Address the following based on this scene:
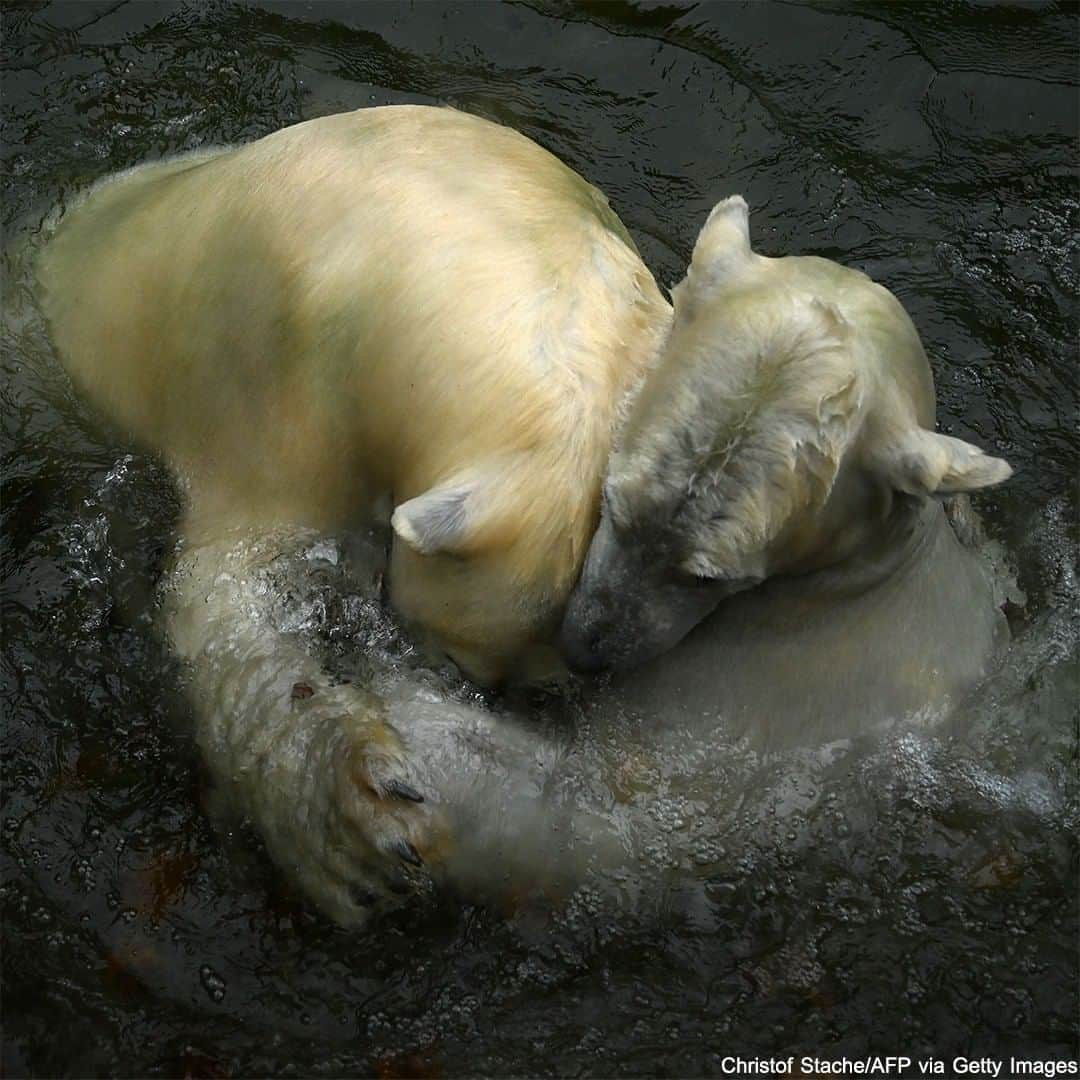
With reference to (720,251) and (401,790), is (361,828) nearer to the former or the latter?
(401,790)

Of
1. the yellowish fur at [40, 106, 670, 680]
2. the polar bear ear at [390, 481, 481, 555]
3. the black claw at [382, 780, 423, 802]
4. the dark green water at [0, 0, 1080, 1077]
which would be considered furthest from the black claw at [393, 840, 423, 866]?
the polar bear ear at [390, 481, 481, 555]

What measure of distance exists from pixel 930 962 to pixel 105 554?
2516 millimetres

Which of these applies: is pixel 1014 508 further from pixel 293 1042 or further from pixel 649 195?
pixel 293 1042

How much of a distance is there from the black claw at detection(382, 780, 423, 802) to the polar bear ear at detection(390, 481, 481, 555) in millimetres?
582

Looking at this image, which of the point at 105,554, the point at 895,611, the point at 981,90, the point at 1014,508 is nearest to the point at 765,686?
the point at 895,611

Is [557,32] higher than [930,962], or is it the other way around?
[557,32]

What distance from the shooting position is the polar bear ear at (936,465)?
300 cm

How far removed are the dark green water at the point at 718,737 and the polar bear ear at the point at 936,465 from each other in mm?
891

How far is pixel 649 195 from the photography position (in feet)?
16.6

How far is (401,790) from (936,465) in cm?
139

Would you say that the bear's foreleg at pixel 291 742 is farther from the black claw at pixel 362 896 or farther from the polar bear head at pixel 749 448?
the polar bear head at pixel 749 448

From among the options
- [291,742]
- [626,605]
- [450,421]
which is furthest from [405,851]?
[450,421]

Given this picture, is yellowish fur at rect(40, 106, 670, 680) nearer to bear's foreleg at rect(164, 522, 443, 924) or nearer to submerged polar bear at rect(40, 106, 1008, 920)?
submerged polar bear at rect(40, 106, 1008, 920)

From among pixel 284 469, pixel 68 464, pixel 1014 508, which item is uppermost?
pixel 284 469
